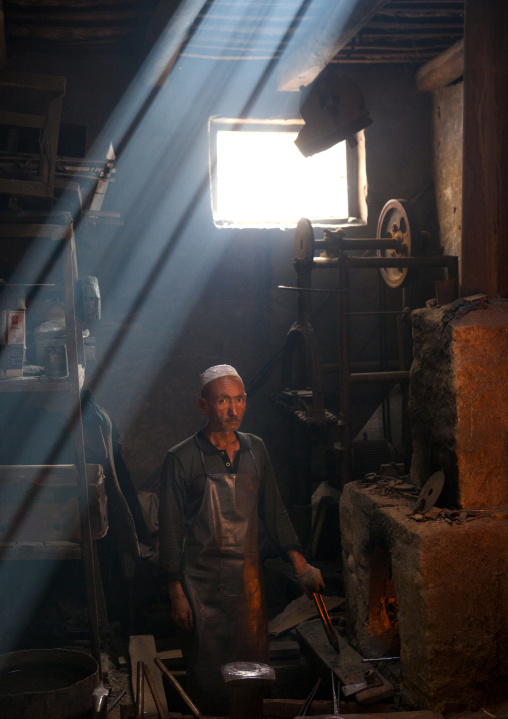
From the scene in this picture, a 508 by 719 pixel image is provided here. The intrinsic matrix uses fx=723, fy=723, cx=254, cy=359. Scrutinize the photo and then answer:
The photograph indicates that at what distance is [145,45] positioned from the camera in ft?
19.2

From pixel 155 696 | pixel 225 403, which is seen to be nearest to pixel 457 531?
pixel 225 403

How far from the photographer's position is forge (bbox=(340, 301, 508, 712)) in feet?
12.3

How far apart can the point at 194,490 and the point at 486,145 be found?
8.59 ft

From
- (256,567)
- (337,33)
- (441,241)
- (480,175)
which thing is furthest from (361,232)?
(256,567)

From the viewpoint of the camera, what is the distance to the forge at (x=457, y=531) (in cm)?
374

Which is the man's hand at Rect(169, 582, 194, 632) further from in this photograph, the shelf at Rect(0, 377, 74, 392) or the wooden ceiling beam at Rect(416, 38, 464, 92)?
the wooden ceiling beam at Rect(416, 38, 464, 92)

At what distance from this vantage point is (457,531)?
3.77 metres

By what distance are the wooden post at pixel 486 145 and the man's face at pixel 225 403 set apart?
153 centimetres

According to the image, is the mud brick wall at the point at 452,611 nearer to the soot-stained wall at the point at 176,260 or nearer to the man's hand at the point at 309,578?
the man's hand at the point at 309,578

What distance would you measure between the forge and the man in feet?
1.87

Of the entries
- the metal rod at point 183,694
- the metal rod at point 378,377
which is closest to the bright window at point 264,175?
the metal rod at point 378,377

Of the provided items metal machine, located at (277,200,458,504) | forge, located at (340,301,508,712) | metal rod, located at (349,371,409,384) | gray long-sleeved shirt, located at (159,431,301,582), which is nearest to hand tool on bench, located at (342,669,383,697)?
forge, located at (340,301,508,712)

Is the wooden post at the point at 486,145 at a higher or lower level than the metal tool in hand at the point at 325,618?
higher

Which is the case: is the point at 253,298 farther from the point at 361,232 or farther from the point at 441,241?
the point at 441,241
